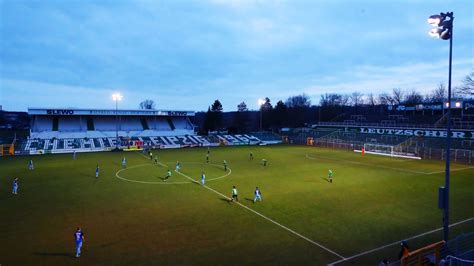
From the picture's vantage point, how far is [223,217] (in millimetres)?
19969

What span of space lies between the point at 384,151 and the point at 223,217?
44628mm

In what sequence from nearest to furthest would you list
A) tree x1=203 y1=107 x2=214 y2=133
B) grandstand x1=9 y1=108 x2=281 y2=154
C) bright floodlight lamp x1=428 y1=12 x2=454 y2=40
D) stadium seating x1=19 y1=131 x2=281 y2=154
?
1. bright floodlight lamp x1=428 y1=12 x2=454 y2=40
2. stadium seating x1=19 y1=131 x2=281 y2=154
3. grandstand x1=9 y1=108 x2=281 y2=154
4. tree x1=203 y1=107 x2=214 y2=133

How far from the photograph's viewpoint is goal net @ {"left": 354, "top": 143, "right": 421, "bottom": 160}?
51731 mm

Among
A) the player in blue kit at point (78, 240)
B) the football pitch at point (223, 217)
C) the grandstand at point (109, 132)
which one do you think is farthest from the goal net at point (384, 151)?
the player in blue kit at point (78, 240)

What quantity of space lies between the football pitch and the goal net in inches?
633

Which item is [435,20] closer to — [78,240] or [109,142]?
[78,240]

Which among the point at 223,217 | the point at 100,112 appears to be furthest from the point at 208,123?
the point at 223,217

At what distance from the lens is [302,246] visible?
51.0 feet

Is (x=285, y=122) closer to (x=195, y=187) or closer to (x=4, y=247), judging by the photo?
(x=195, y=187)

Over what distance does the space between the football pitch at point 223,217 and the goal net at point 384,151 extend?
16091 millimetres

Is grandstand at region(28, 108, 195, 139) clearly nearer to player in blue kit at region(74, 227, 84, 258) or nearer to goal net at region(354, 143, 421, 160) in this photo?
goal net at region(354, 143, 421, 160)

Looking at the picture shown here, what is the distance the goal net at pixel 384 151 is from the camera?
5173 centimetres

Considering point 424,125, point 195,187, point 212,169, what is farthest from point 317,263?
point 424,125

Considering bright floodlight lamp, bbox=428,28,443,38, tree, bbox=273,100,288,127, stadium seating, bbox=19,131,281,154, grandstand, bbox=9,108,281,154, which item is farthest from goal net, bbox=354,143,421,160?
tree, bbox=273,100,288,127
